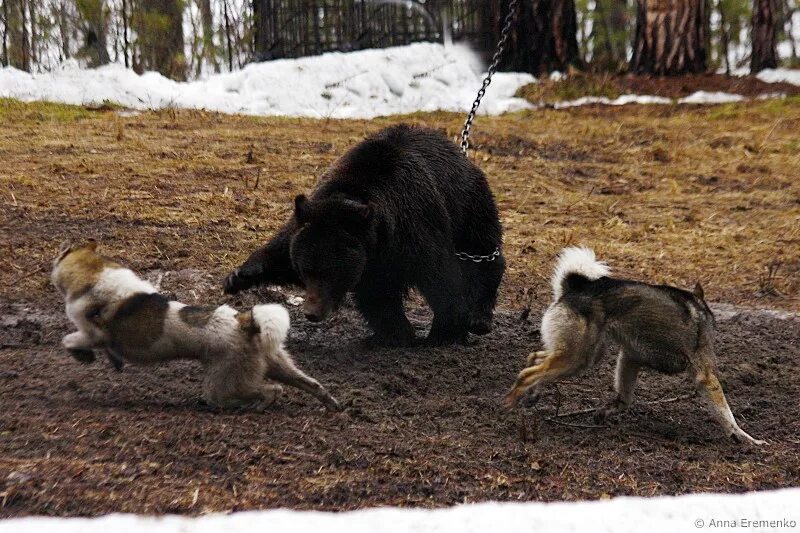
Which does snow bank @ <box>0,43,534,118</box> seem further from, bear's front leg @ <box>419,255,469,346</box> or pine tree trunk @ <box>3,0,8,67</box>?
bear's front leg @ <box>419,255,469,346</box>

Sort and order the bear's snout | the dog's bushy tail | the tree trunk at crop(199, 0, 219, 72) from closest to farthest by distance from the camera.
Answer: the dog's bushy tail → the bear's snout → the tree trunk at crop(199, 0, 219, 72)

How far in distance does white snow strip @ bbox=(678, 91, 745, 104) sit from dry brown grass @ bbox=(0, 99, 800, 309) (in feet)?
2.22

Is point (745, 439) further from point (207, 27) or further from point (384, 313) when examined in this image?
point (207, 27)

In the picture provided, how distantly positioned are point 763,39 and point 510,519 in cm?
1679

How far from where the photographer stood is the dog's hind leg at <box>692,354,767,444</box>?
16.1 feet

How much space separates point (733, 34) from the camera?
1070 inches

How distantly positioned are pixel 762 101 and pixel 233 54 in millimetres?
11424

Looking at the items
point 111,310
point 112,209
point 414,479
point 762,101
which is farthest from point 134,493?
point 762,101

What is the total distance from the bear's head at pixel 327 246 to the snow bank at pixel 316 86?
359 inches

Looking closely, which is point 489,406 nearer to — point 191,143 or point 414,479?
point 414,479

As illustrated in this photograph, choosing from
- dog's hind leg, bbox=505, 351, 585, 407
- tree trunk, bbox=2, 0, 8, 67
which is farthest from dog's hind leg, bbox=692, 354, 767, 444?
tree trunk, bbox=2, 0, 8, 67

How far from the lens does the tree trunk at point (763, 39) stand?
18.1 meters

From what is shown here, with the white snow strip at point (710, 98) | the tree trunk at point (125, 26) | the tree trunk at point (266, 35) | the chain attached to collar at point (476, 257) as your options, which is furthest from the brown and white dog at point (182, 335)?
the tree trunk at point (125, 26)

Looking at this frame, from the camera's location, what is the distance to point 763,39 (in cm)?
1830
